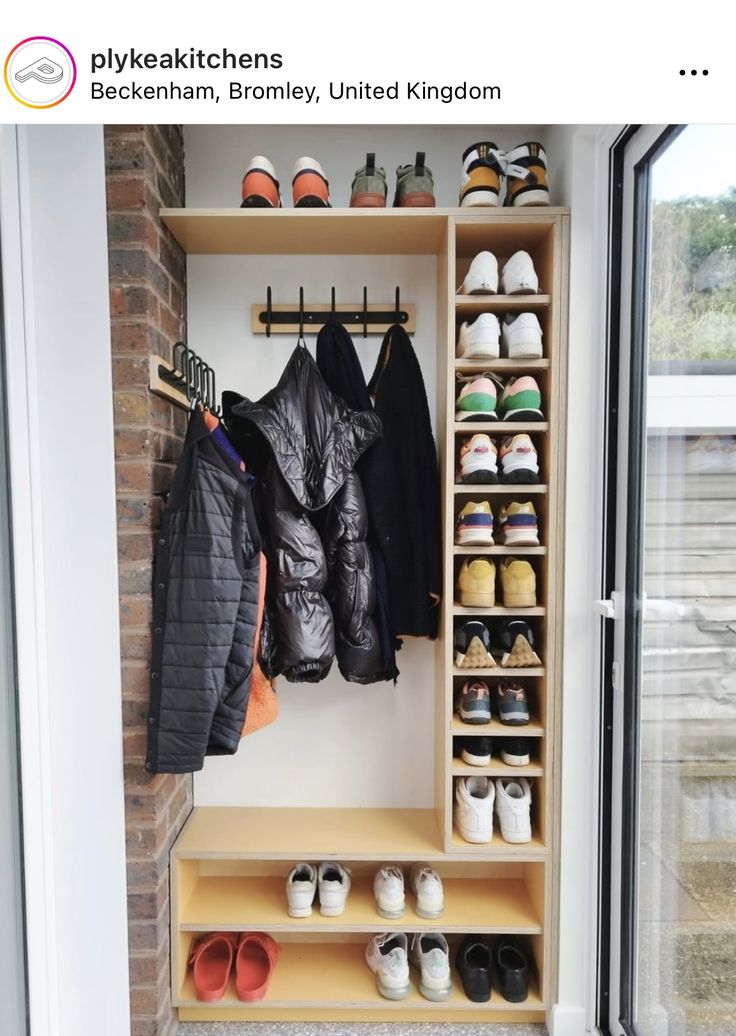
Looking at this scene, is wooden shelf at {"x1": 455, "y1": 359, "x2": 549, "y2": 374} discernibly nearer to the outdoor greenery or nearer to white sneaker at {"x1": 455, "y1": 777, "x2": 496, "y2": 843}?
the outdoor greenery

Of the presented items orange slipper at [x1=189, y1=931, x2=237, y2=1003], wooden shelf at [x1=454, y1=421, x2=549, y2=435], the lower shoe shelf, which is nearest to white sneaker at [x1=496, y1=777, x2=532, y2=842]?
the lower shoe shelf

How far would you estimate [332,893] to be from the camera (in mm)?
1706

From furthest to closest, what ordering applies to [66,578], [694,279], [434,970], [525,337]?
[434,970] < [525,337] < [66,578] < [694,279]

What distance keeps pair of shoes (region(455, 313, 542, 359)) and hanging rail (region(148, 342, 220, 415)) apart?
728mm

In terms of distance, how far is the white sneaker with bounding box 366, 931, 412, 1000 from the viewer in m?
1.66

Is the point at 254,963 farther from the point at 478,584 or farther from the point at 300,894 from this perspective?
the point at 478,584

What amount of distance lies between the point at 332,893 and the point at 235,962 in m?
0.36

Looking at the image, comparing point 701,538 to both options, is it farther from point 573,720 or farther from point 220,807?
→ point 220,807

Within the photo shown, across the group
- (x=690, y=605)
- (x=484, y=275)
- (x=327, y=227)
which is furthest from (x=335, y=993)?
(x=327, y=227)

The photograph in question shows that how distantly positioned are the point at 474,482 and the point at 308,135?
1198 mm

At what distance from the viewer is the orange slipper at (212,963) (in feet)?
5.44

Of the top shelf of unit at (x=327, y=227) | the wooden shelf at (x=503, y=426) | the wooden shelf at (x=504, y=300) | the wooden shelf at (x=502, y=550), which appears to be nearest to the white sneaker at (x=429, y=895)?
the wooden shelf at (x=502, y=550)
